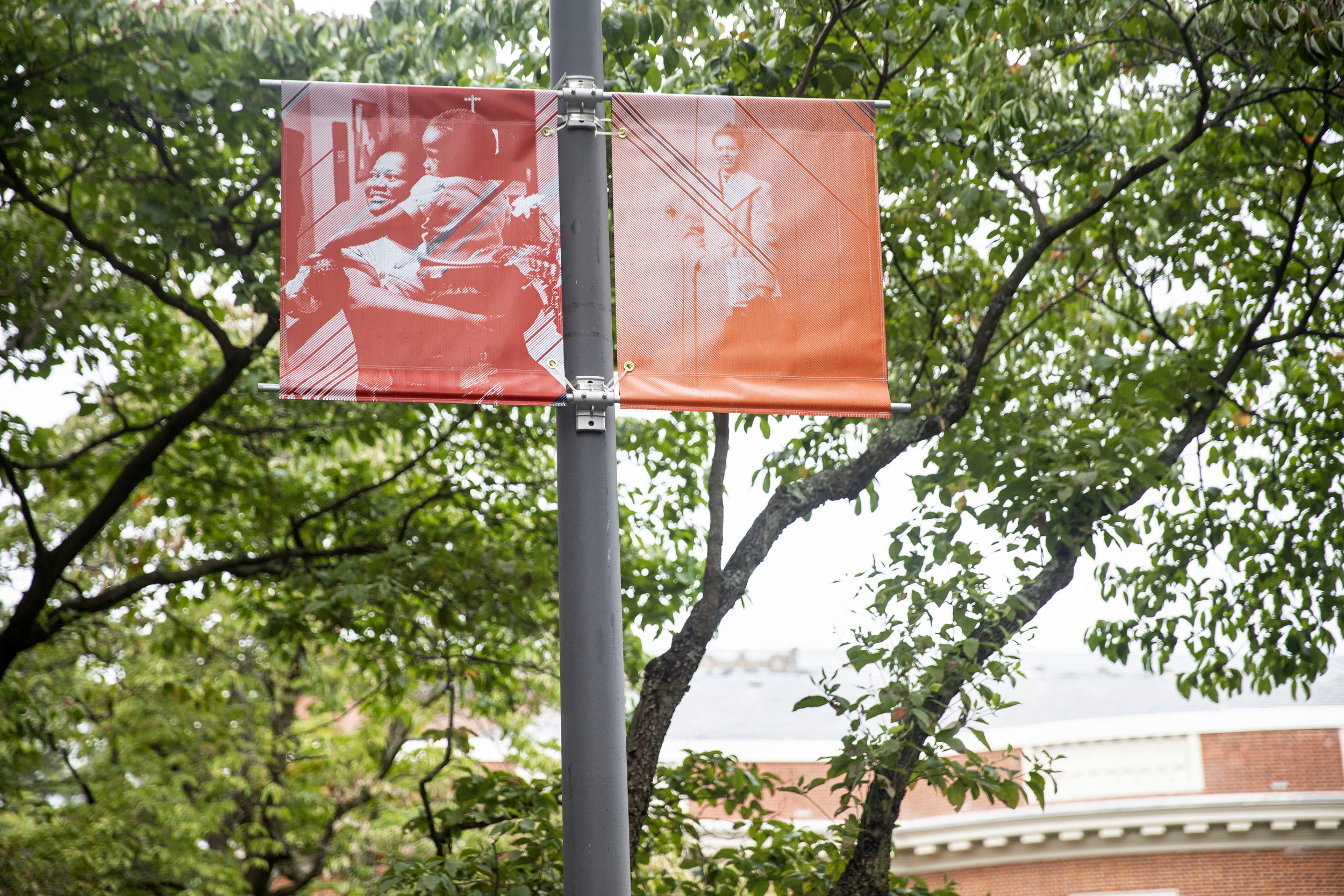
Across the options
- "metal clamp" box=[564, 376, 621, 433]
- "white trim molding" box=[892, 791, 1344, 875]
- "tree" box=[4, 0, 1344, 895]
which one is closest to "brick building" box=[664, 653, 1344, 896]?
"white trim molding" box=[892, 791, 1344, 875]

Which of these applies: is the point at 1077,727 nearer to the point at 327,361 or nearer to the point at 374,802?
the point at 374,802

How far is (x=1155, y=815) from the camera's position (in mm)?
17625

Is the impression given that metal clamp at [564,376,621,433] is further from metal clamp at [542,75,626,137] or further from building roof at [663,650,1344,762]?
building roof at [663,650,1344,762]

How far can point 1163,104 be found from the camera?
853cm

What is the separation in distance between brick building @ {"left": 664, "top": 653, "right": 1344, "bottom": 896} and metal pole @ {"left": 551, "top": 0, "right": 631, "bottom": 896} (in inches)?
576

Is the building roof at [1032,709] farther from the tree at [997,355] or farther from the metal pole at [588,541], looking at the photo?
the metal pole at [588,541]

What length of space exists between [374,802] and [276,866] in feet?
6.82

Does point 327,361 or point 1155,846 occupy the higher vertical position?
point 327,361

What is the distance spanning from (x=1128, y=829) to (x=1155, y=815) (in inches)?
20.7

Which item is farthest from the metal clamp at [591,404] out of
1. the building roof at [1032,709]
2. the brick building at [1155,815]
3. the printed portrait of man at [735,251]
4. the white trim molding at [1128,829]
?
the white trim molding at [1128,829]

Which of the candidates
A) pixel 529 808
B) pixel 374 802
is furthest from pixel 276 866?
pixel 529 808

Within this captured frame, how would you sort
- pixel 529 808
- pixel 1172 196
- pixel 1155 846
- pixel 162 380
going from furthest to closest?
1. pixel 1155 846
2. pixel 162 380
3. pixel 1172 196
4. pixel 529 808

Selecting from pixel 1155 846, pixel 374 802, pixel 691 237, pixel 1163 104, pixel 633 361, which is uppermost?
pixel 1163 104

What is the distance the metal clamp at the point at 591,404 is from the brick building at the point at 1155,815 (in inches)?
579
